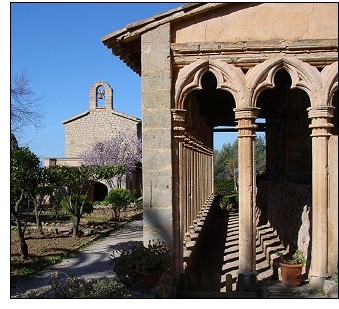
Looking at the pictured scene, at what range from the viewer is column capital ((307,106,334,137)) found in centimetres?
616

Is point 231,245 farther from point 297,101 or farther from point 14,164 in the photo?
point 14,164

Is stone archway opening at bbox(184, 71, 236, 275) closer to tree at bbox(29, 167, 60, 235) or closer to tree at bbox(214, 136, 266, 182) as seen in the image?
tree at bbox(29, 167, 60, 235)

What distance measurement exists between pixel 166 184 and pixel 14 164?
21.1 feet

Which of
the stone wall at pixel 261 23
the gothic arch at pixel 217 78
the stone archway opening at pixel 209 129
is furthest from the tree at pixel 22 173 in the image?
the stone wall at pixel 261 23

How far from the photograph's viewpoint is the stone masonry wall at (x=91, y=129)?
35156mm

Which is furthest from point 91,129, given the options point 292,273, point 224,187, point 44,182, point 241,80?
point 292,273

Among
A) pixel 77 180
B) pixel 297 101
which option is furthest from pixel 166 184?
pixel 77 180

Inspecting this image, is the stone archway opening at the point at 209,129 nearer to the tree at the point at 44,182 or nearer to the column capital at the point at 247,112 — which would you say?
the column capital at the point at 247,112

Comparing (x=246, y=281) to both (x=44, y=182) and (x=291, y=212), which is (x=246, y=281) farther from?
(x=44, y=182)

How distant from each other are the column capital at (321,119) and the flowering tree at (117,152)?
90.9ft

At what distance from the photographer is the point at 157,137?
639 centimetres

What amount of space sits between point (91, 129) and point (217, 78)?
3022 centimetres

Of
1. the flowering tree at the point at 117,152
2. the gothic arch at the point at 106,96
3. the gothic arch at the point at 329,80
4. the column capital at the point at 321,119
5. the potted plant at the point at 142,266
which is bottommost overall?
the potted plant at the point at 142,266

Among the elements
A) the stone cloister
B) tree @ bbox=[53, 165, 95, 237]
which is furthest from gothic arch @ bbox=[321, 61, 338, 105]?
tree @ bbox=[53, 165, 95, 237]
